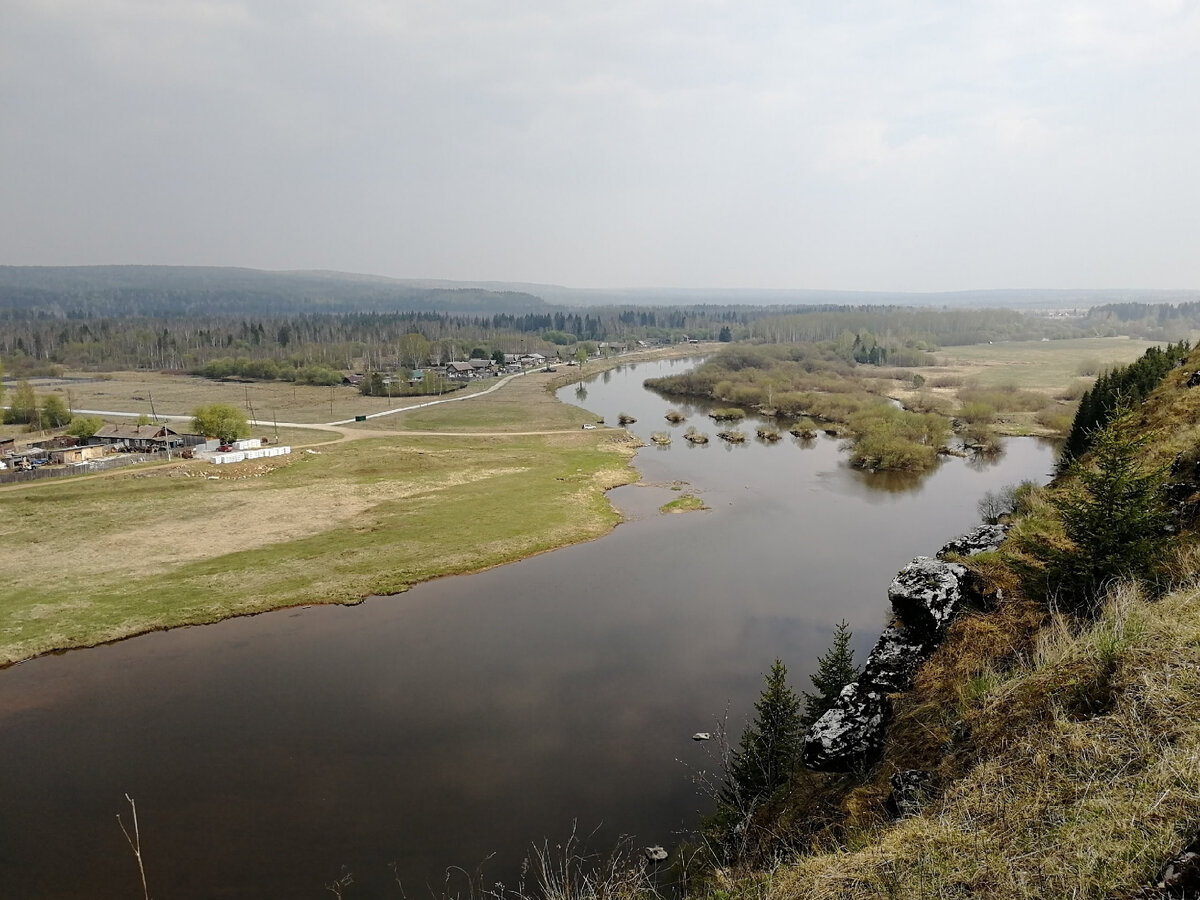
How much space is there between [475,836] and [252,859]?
15.6ft

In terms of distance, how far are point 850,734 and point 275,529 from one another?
105ft

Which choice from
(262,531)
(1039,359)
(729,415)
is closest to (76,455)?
(262,531)

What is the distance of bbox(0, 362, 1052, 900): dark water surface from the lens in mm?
14055

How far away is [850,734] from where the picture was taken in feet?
35.2

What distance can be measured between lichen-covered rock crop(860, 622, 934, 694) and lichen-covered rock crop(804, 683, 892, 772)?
0.27m

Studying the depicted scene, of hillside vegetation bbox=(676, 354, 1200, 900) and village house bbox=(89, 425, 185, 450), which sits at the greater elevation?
hillside vegetation bbox=(676, 354, 1200, 900)

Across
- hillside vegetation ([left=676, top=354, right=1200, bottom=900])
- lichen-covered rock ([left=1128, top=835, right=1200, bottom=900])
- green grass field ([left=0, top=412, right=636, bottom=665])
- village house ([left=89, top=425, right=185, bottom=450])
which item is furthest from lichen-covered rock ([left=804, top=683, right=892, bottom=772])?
village house ([left=89, top=425, right=185, bottom=450])

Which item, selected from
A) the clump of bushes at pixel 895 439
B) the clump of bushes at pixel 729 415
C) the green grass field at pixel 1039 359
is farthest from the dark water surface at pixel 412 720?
the green grass field at pixel 1039 359

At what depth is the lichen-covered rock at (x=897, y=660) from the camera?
11266 mm

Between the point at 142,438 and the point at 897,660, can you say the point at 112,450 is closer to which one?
the point at 142,438

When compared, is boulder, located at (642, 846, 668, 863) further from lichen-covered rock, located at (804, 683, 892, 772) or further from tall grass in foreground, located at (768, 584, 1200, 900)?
tall grass in foreground, located at (768, 584, 1200, 900)

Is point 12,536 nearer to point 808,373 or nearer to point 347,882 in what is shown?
point 347,882

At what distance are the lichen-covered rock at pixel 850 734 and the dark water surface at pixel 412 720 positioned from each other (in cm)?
524

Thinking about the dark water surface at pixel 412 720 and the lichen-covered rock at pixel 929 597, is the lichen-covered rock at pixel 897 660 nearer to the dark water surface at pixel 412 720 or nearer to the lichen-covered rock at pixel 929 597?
the lichen-covered rock at pixel 929 597
